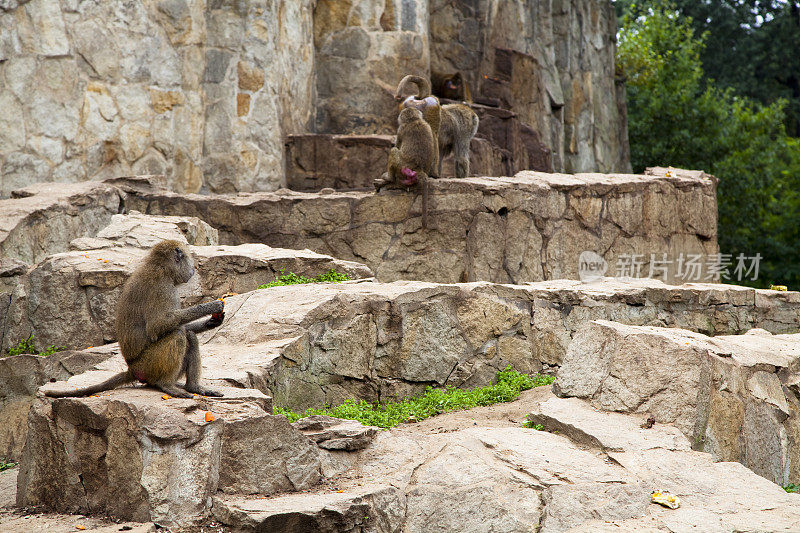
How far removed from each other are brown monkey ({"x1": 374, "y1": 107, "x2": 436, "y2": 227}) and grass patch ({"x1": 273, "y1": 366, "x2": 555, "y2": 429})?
3.76 meters

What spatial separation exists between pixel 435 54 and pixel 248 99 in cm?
570

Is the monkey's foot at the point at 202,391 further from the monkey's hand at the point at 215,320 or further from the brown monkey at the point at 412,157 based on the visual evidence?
the brown monkey at the point at 412,157

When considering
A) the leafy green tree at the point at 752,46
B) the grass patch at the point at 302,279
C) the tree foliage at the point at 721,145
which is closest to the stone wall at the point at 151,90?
the grass patch at the point at 302,279

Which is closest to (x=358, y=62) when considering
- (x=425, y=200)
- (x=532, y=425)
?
(x=425, y=200)

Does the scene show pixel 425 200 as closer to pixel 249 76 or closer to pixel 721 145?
pixel 249 76

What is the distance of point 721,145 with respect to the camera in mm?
22750

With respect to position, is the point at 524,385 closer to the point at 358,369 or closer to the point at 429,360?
the point at 429,360

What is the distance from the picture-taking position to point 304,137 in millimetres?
13039

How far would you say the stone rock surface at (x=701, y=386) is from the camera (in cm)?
584

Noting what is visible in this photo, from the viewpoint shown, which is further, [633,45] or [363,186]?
[633,45]

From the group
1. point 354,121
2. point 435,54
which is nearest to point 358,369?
point 354,121

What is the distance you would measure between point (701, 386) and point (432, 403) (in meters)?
2.06

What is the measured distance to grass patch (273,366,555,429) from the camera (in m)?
6.43

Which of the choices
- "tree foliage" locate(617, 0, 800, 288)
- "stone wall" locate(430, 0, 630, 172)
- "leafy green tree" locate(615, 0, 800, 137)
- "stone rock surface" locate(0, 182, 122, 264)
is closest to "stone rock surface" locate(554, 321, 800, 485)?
"stone rock surface" locate(0, 182, 122, 264)
